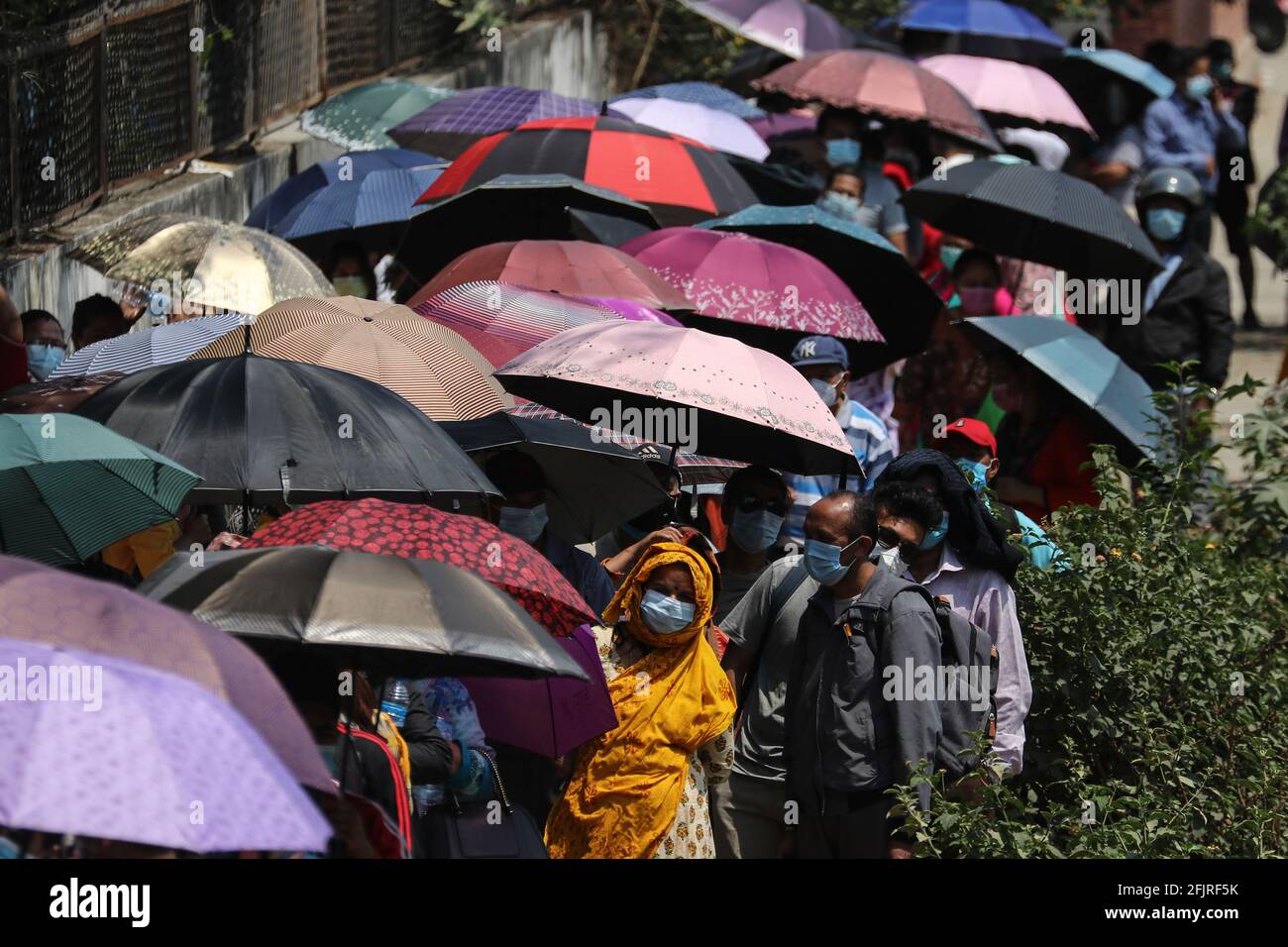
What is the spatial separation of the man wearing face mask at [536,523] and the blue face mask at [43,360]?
2.23 metres

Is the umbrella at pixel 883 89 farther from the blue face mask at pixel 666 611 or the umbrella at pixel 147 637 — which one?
the umbrella at pixel 147 637

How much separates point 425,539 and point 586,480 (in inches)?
90.8

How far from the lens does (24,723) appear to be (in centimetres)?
343

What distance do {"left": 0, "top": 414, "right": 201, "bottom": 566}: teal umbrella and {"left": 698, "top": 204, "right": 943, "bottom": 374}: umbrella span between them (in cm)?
496

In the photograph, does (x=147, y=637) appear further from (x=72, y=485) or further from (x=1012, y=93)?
(x=1012, y=93)

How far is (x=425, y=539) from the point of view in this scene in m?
5.38

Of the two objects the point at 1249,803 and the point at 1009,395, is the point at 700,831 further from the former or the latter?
the point at 1009,395

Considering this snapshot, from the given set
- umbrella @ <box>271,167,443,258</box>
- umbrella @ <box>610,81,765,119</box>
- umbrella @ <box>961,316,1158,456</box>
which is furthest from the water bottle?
umbrella @ <box>610,81,765,119</box>

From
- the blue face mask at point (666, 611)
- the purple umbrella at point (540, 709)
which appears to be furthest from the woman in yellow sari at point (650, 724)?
the purple umbrella at point (540, 709)

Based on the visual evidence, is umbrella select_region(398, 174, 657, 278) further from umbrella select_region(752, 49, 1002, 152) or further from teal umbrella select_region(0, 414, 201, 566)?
teal umbrella select_region(0, 414, 201, 566)

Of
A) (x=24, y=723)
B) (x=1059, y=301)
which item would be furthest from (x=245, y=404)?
(x=1059, y=301)

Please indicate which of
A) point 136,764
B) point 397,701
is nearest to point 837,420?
point 397,701

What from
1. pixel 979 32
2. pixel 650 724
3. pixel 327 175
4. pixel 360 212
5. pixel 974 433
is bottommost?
pixel 650 724

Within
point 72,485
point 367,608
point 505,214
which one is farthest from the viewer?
point 505,214
